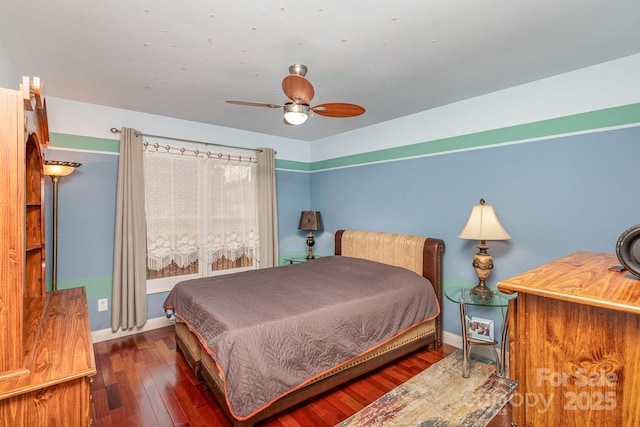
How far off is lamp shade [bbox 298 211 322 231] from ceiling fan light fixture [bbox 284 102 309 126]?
7.92 ft

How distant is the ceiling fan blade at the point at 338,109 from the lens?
2068 millimetres

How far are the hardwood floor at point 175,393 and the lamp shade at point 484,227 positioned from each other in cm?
121

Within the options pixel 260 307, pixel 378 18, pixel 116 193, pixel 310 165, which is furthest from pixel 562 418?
pixel 310 165

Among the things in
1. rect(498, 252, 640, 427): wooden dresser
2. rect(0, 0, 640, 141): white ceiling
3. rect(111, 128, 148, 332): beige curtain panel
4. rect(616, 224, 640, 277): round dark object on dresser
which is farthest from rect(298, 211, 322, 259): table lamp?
rect(616, 224, 640, 277): round dark object on dresser

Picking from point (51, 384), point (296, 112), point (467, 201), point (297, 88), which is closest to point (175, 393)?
point (51, 384)

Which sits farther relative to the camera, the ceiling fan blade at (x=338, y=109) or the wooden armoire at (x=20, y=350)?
the ceiling fan blade at (x=338, y=109)

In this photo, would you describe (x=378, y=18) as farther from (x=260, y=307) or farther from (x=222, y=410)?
(x=222, y=410)

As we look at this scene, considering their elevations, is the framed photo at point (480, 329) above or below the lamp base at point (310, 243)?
below

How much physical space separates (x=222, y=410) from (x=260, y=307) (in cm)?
73

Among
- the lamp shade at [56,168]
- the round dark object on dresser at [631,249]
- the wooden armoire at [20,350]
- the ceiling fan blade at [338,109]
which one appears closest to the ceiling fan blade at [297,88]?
the ceiling fan blade at [338,109]

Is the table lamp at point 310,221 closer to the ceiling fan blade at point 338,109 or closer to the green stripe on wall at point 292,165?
the green stripe on wall at point 292,165

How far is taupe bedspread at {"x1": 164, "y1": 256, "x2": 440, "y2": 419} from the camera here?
1.75 meters

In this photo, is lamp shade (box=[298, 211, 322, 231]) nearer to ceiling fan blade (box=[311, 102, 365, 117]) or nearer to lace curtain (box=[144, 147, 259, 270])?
lace curtain (box=[144, 147, 259, 270])

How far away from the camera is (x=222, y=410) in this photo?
2.05 m
